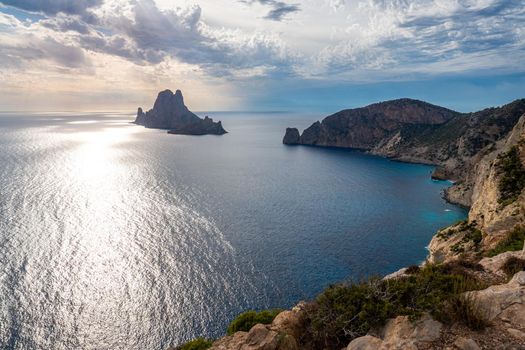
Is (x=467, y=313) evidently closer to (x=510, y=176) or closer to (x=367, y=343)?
(x=367, y=343)

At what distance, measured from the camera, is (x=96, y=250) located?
69.8 m

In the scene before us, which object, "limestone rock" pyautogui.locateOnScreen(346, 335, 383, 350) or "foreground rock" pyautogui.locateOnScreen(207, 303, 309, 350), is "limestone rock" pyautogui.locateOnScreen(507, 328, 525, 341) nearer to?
"limestone rock" pyautogui.locateOnScreen(346, 335, 383, 350)

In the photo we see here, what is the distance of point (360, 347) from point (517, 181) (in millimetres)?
52533

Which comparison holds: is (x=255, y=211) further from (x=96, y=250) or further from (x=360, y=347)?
(x=360, y=347)

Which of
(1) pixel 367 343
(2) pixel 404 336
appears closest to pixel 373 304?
(1) pixel 367 343

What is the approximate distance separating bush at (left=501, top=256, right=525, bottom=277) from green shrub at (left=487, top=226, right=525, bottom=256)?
1068cm

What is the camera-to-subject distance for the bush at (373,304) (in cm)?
1486

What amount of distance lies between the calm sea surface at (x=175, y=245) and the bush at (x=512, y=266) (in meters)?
18.1

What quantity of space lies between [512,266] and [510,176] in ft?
135

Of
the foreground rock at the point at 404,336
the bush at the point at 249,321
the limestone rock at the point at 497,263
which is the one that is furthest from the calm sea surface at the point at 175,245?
the foreground rock at the point at 404,336

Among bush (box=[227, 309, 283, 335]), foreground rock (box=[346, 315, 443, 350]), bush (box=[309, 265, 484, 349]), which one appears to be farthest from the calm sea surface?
foreground rock (box=[346, 315, 443, 350])

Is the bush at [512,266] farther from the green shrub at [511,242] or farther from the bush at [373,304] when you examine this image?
the green shrub at [511,242]

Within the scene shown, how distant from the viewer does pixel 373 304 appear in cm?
1605

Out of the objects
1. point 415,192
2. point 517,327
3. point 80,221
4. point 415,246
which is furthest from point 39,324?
point 415,192
